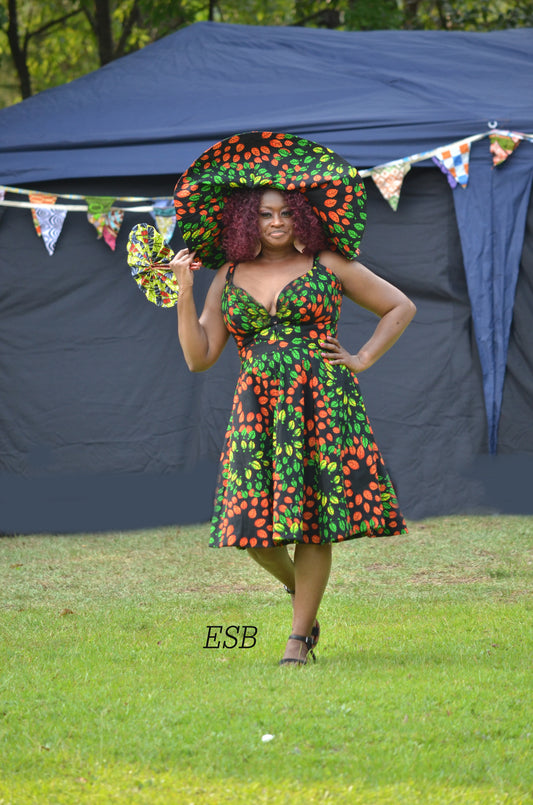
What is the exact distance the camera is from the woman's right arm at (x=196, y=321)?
3.52 meters

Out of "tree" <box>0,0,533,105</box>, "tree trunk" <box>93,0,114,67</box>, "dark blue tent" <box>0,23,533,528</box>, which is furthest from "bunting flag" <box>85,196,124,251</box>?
"tree trunk" <box>93,0,114,67</box>

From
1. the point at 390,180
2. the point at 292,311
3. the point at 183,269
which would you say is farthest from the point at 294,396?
the point at 390,180

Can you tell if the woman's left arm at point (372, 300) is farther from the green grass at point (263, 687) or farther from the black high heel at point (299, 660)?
the green grass at point (263, 687)

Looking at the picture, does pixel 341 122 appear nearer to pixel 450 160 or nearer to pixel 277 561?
pixel 450 160

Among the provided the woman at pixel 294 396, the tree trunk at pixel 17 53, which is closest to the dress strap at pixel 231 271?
the woman at pixel 294 396

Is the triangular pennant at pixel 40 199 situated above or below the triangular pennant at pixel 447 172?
below

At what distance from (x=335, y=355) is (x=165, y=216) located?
3.20m

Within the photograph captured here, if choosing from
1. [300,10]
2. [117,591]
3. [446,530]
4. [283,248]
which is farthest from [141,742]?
[300,10]

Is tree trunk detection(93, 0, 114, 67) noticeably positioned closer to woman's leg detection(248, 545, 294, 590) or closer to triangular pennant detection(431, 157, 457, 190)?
triangular pennant detection(431, 157, 457, 190)

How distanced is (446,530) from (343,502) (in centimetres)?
300

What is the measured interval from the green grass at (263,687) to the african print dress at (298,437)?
0.48 m

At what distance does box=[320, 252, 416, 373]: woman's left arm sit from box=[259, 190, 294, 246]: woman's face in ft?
0.52

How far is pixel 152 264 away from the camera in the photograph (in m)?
3.84

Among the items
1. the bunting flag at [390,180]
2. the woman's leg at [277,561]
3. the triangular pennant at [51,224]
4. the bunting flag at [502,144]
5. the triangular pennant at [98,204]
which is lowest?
the woman's leg at [277,561]
